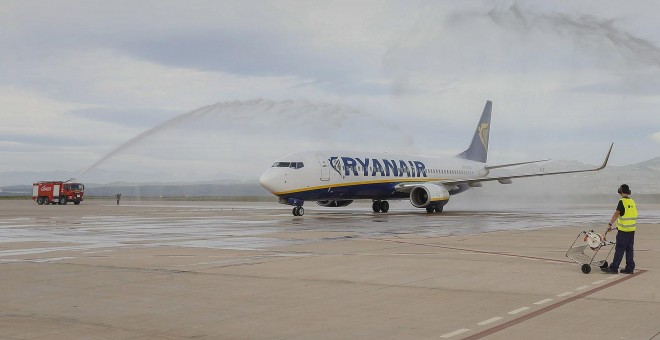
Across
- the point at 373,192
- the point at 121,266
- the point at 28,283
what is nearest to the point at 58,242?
the point at 121,266

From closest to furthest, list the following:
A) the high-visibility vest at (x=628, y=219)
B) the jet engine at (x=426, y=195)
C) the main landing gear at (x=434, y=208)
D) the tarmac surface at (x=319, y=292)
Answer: the tarmac surface at (x=319, y=292), the high-visibility vest at (x=628, y=219), the jet engine at (x=426, y=195), the main landing gear at (x=434, y=208)

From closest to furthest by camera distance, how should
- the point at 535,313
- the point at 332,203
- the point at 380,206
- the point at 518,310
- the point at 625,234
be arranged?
the point at 535,313 → the point at 518,310 → the point at 625,234 → the point at 332,203 → the point at 380,206

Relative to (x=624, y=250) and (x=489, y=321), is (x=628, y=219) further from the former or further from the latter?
(x=489, y=321)

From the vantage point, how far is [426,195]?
4312cm

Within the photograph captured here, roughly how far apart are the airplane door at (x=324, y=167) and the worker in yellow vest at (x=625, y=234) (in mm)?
26442

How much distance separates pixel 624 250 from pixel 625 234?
0.34 meters

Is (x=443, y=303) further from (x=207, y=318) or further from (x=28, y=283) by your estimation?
(x=28, y=283)

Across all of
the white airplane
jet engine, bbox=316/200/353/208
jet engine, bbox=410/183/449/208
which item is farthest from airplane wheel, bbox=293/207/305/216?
jet engine, bbox=410/183/449/208

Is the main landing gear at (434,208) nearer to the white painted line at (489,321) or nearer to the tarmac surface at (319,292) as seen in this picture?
the tarmac surface at (319,292)

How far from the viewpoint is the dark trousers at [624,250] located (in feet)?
42.3

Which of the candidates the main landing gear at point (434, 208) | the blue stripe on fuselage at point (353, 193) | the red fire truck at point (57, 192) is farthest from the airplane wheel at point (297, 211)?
the red fire truck at point (57, 192)

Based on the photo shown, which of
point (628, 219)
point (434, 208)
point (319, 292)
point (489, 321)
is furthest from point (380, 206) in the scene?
point (489, 321)

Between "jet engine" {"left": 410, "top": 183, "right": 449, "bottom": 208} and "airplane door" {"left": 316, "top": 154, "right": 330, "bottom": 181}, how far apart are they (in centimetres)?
696

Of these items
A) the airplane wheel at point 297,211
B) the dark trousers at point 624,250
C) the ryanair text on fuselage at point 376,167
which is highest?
the ryanair text on fuselage at point 376,167
